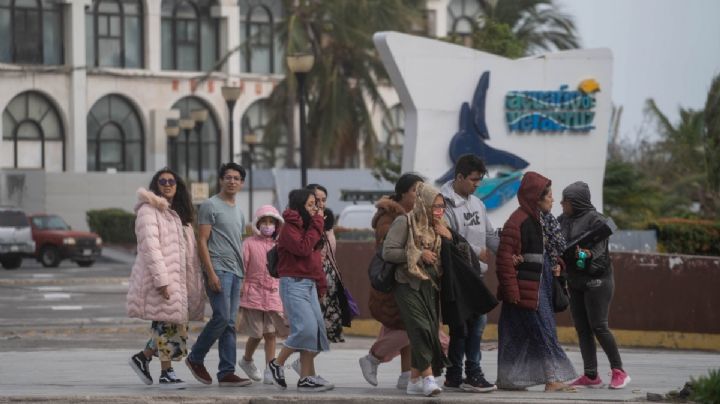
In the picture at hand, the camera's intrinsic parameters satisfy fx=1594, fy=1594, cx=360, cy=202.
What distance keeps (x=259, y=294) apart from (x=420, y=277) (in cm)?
219

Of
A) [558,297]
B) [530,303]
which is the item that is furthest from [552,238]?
[530,303]

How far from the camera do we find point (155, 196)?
1283 centimetres

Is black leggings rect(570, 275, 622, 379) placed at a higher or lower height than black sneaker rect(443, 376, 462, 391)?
higher

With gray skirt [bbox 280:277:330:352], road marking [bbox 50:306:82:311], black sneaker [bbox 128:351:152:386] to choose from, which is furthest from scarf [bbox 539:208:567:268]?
road marking [bbox 50:306:82:311]

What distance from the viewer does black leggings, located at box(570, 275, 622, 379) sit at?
1315 cm

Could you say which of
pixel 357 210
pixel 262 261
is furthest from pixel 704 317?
pixel 357 210

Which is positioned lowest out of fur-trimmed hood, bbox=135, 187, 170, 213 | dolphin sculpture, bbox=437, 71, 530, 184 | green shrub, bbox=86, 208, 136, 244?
green shrub, bbox=86, 208, 136, 244

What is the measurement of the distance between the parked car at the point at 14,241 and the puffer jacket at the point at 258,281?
3128cm

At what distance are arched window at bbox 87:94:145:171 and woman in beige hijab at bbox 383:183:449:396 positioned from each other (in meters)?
56.3

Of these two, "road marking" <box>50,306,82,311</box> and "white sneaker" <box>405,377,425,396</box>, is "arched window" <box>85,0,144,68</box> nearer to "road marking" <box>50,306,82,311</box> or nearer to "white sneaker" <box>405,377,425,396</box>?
"road marking" <box>50,306,82,311</box>

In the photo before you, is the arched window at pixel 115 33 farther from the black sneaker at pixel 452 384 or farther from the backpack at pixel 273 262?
the black sneaker at pixel 452 384

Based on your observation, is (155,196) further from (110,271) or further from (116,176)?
(116,176)

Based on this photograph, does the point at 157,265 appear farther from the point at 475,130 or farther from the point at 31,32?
the point at 31,32

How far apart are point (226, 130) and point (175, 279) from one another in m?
57.5
